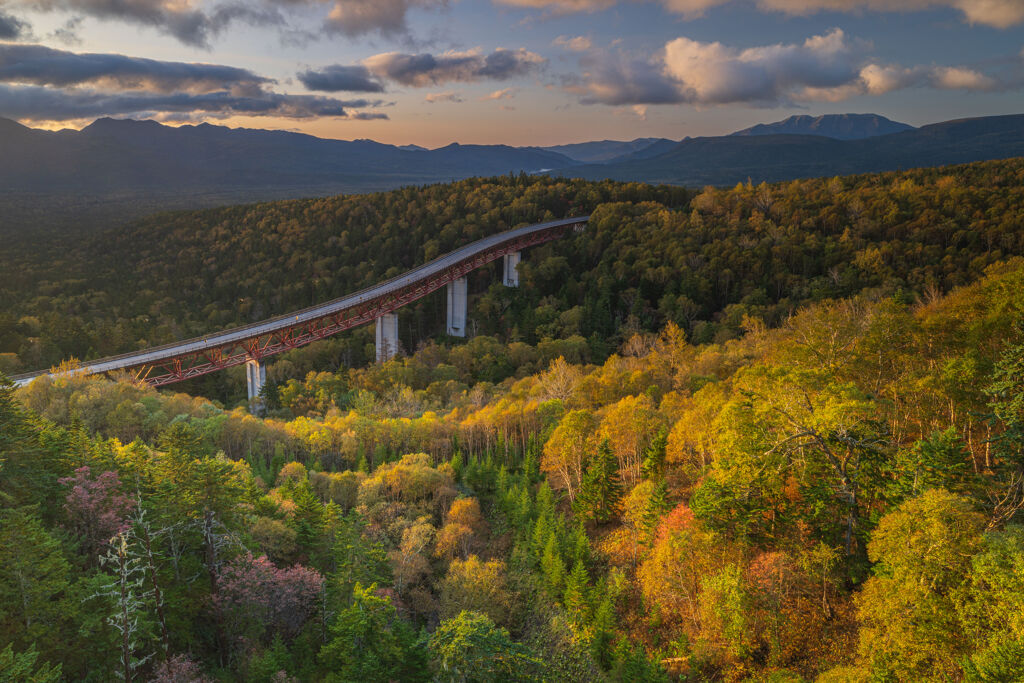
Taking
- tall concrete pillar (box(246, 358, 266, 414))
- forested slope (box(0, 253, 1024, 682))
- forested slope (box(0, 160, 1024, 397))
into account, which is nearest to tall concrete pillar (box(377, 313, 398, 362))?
forested slope (box(0, 160, 1024, 397))

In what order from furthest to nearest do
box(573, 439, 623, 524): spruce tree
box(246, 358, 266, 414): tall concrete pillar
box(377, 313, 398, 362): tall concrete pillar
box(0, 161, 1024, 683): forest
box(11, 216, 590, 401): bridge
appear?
box(377, 313, 398, 362): tall concrete pillar
box(246, 358, 266, 414): tall concrete pillar
box(11, 216, 590, 401): bridge
box(573, 439, 623, 524): spruce tree
box(0, 161, 1024, 683): forest

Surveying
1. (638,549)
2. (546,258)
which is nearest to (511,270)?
(546,258)

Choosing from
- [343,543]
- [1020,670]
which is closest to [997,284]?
[1020,670]

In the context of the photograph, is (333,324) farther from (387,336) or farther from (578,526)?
(578,526)

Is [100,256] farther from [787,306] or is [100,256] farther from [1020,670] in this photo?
[1020,670]

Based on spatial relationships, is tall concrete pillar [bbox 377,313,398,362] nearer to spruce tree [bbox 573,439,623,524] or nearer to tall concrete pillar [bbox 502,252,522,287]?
tall concrete pillar [bbox 502,252,522,287]

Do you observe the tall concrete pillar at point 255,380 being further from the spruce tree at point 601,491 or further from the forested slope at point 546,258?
the spruce tree at point 601,491
